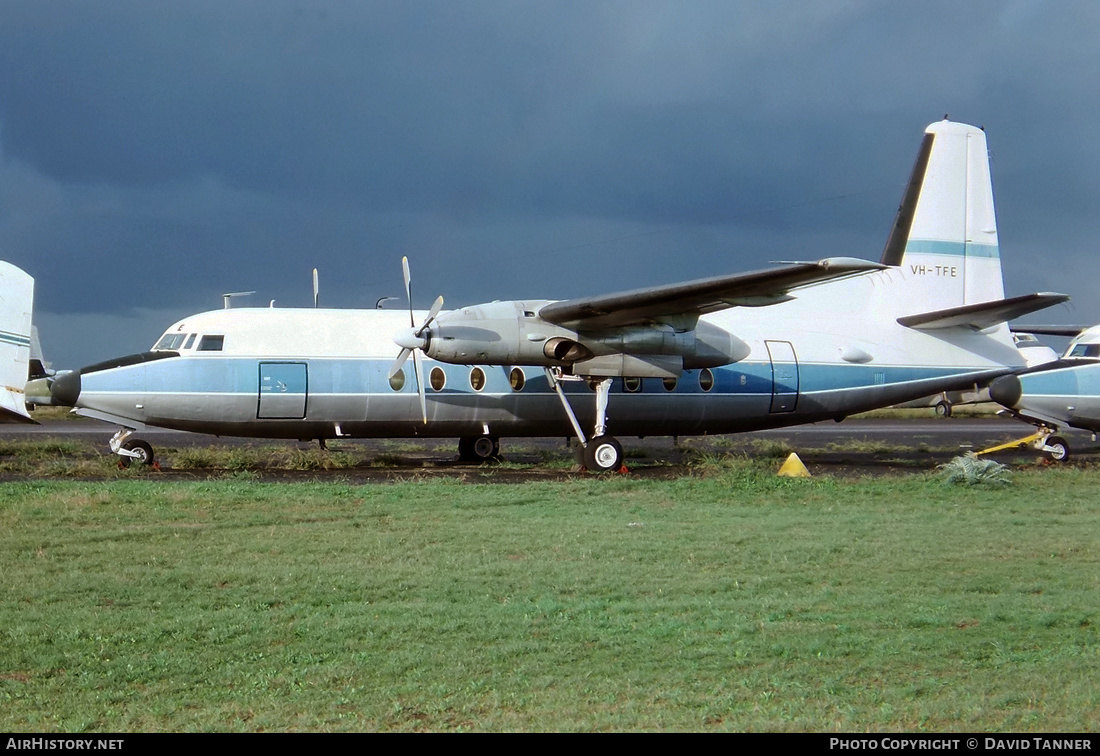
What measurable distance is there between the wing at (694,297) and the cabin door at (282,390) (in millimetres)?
4701

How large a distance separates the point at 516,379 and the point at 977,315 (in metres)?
10.0

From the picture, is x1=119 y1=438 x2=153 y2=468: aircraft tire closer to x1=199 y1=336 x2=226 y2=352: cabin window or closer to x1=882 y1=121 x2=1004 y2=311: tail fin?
x1=199 y1=336 x2=226 y2=352: cabin window

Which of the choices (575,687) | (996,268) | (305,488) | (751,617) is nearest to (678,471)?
(305,488)

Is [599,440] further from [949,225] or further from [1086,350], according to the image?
[1086,350]

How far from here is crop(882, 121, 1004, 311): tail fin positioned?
75.9 ft

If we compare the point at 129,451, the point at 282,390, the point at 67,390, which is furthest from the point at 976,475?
the point at 67,390

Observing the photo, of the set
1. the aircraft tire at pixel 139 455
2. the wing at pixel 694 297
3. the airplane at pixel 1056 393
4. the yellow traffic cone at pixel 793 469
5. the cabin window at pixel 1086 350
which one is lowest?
the yellow traffic cone at pixel 793 469

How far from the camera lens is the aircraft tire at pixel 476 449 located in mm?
21844

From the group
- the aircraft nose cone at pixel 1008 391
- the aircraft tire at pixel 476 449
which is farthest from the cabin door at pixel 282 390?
the aircraft nose cone at pixel 1008 391

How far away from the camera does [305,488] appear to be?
14961 mm

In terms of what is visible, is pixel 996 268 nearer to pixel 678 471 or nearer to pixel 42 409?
pixel 678 471

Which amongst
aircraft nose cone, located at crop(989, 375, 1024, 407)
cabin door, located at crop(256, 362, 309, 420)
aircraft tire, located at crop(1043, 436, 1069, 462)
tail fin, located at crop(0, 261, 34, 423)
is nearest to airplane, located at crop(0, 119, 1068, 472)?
cabin door, located at crop(256, 362, 309, 420)

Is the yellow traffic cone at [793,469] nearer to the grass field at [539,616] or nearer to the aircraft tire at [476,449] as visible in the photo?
the grass field at [539,616]

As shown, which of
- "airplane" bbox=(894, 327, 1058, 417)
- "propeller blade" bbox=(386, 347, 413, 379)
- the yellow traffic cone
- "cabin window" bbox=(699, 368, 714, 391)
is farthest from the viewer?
"airplane" bbox=(894, 327, 1058, 417)
